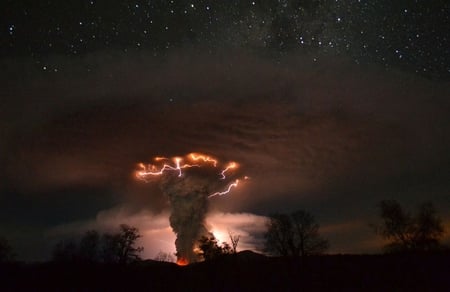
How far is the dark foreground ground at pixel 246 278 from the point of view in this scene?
30.7 m

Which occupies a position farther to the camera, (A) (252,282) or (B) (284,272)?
(B) (284,272)

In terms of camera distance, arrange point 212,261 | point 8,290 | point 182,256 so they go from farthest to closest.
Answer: point 182,256 < point 212,261 < point 8,290

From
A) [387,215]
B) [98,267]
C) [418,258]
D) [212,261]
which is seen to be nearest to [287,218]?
[387,215]

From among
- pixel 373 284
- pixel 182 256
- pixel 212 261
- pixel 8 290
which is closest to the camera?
pixel 8 290

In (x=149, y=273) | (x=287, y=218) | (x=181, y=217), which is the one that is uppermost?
(x=181, y=217)

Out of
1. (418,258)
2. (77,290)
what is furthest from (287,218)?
(77,290)

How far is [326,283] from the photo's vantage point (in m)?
33.4

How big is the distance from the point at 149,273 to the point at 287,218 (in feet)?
151

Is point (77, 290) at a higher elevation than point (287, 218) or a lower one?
lower

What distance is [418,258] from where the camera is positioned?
1737 inches

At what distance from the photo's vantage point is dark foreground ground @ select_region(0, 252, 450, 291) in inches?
1208

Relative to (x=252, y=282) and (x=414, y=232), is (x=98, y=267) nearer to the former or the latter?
(x=252, y=282)

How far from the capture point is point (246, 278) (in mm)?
36969

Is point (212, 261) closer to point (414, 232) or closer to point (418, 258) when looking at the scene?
point (418, 258)
